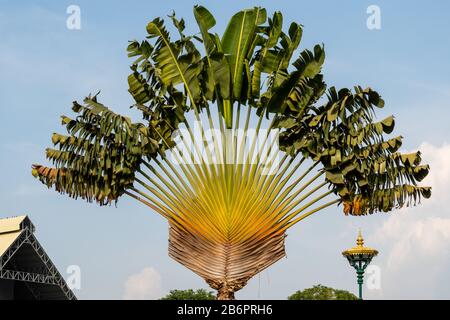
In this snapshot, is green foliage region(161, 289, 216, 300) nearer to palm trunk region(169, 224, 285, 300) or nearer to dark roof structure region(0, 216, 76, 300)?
dark roof structure region(0, 216, 76, 300)

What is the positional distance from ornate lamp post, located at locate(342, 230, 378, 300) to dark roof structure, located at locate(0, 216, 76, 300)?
2450 cm

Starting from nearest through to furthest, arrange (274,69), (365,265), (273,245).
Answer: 1. (273,245)
2. (274,69)
3. (365,265)

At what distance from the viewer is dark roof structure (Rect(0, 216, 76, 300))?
43781 millimetres

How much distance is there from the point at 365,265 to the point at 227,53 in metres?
9.31

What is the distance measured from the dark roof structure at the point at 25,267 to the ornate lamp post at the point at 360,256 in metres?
24.5

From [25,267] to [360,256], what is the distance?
3064 cm

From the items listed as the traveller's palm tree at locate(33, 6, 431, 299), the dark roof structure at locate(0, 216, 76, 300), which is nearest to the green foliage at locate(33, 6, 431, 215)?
the traveller's palm tree at locate(33, 6, 431, 299)

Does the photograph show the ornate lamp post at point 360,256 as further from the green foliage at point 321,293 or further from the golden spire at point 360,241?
the green foliage at point 321,293

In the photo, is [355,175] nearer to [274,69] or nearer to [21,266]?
[274,69]

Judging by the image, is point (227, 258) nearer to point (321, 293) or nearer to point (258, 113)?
point (258, 113)

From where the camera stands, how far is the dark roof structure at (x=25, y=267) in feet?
144

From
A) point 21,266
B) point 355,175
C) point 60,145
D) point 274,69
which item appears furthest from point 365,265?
point 21,266

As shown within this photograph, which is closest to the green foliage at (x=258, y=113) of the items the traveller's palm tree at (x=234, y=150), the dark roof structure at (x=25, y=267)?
the traveller's palm tree at (x=234, y=150)
